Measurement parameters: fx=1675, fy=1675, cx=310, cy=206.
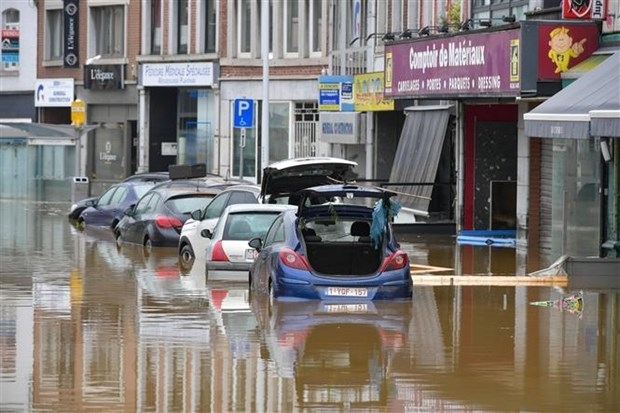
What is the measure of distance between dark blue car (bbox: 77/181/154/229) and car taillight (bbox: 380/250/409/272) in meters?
18.0

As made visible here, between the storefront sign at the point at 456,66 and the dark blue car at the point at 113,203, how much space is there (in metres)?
6.55

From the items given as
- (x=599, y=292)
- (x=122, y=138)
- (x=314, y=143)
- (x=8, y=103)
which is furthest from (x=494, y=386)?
(x=8, y=103)

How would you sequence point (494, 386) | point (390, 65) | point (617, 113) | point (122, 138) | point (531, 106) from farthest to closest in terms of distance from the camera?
point (122, 138) → point (390, 65) → point (531, 106) → point (617, 113) → point (494, 386)

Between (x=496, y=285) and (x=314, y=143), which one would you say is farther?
(x=314, y=143)

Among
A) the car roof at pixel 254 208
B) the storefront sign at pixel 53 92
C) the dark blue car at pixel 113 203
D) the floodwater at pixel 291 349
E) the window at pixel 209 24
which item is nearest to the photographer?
the floodwater at pixel 291 349

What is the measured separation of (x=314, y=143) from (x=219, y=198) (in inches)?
839

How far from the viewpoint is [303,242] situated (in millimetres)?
20094

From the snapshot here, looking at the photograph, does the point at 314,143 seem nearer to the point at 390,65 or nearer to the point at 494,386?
the point at 390,65

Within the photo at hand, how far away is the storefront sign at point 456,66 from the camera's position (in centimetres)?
2934

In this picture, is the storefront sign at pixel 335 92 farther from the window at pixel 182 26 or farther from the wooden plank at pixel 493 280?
the wooden plank at pixel 493 280

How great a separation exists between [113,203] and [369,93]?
6.81m

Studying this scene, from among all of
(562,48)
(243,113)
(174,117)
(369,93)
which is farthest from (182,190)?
(174,117)

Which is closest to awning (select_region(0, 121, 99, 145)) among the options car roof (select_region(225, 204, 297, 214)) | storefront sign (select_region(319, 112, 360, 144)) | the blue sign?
storefront sign (select_region(319, 112, 360, 144))

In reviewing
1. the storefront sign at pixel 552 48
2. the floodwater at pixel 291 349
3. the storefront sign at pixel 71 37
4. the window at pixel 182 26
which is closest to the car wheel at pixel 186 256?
the floodwater at pixel 291 349
